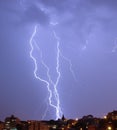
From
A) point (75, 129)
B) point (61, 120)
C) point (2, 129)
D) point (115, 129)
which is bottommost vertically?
point (115, 129)

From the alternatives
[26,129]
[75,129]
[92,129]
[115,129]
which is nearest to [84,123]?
[75,129]

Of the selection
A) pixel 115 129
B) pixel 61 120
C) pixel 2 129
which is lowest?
pixel 115 129

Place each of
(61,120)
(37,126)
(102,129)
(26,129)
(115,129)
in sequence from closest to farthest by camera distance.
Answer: (115,129) → (102,129) → (37,126) → (26,129) → (61,120)

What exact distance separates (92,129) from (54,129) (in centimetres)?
3157

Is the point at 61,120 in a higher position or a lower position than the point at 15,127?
higher

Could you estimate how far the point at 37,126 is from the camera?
6994cm

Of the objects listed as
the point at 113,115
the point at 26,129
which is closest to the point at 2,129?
the point at 26,129

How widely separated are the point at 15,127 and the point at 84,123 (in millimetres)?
19370

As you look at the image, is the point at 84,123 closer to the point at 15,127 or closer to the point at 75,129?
the point at 75,129

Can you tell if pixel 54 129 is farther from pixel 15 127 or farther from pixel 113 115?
pixel 113 115

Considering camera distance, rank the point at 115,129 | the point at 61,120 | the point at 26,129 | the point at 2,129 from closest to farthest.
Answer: the point at 115,129 < the point at 26,129 < the point at 2,129 < the point at 61,120

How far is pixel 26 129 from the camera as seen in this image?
77000 millimetres

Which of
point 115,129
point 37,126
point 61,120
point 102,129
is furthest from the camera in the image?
point 61,120

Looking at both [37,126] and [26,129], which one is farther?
[26,129]
